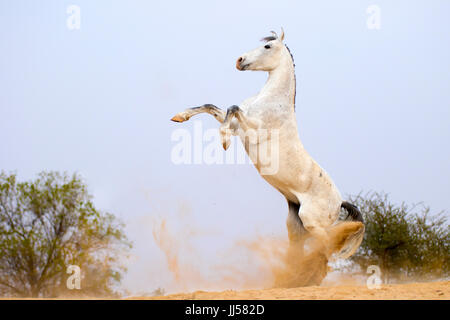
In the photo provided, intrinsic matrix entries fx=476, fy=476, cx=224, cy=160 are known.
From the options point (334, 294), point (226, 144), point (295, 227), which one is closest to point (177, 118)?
point (226, 144)

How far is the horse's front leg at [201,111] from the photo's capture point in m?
6.04

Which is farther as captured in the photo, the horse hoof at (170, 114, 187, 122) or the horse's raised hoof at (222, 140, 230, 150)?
the horse hoof at (170, 114, 187, 122)

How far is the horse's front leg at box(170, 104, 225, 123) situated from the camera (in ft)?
19.8

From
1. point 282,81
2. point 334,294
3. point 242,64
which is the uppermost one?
point 242,64

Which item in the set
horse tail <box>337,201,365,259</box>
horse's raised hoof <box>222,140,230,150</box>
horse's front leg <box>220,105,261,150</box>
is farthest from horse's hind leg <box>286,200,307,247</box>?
horse's raised hoof <box>222,140,230,150</box>

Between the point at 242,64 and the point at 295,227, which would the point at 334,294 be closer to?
the point at 295,227

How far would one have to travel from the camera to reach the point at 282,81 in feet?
21.7

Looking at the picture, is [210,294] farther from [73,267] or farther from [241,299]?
[73,267]

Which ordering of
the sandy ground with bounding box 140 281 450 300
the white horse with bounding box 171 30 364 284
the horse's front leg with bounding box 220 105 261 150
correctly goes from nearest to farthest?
the sandy ground with bounding box 140 281 450 300 < the horse's front leg with bounding box 220 105 261 150 < the white horse with bounding box 171 30 364 284

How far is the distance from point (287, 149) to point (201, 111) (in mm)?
1242

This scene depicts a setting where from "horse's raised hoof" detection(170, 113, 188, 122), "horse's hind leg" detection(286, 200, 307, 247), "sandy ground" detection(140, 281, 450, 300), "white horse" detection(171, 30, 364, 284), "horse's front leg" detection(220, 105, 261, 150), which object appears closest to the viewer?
"sandy ground" detection(140, 281, 450, 300)

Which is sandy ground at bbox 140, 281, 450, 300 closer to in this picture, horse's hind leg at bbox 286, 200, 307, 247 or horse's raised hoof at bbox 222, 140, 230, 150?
horse's hind leg at bbox 286, 200, 307, 247
